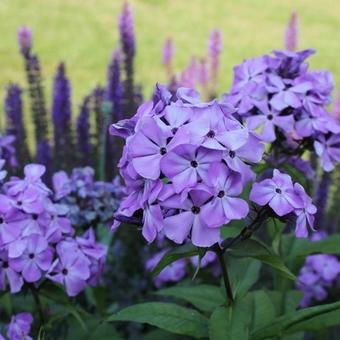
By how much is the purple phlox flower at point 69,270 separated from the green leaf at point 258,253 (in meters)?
0.54

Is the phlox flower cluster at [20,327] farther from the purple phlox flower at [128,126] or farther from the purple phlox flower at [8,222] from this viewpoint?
the purple phlox flower at [128,126]

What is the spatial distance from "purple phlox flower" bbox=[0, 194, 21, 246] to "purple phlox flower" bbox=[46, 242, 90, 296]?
0.50 feet

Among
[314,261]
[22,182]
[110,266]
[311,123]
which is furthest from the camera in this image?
[110,266]

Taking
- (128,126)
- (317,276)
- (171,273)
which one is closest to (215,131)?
(128,126)

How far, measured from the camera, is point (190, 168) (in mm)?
1601

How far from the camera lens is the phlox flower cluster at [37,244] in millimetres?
2080

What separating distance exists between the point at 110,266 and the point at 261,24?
9.44 meters

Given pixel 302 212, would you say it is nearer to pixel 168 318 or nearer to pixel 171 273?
pixel 168 318

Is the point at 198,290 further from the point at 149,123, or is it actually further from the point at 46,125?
the point at 46,125

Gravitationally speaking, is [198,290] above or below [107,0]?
above

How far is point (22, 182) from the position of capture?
2223mm

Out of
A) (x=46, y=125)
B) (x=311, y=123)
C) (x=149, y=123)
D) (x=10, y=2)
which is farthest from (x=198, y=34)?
(x=149, y=123)

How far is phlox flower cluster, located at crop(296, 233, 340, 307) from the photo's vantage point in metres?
3.27

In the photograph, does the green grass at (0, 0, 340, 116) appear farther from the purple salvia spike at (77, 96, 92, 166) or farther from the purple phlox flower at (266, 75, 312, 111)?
the purple phlox flower at (266, 75, 312, 111)
